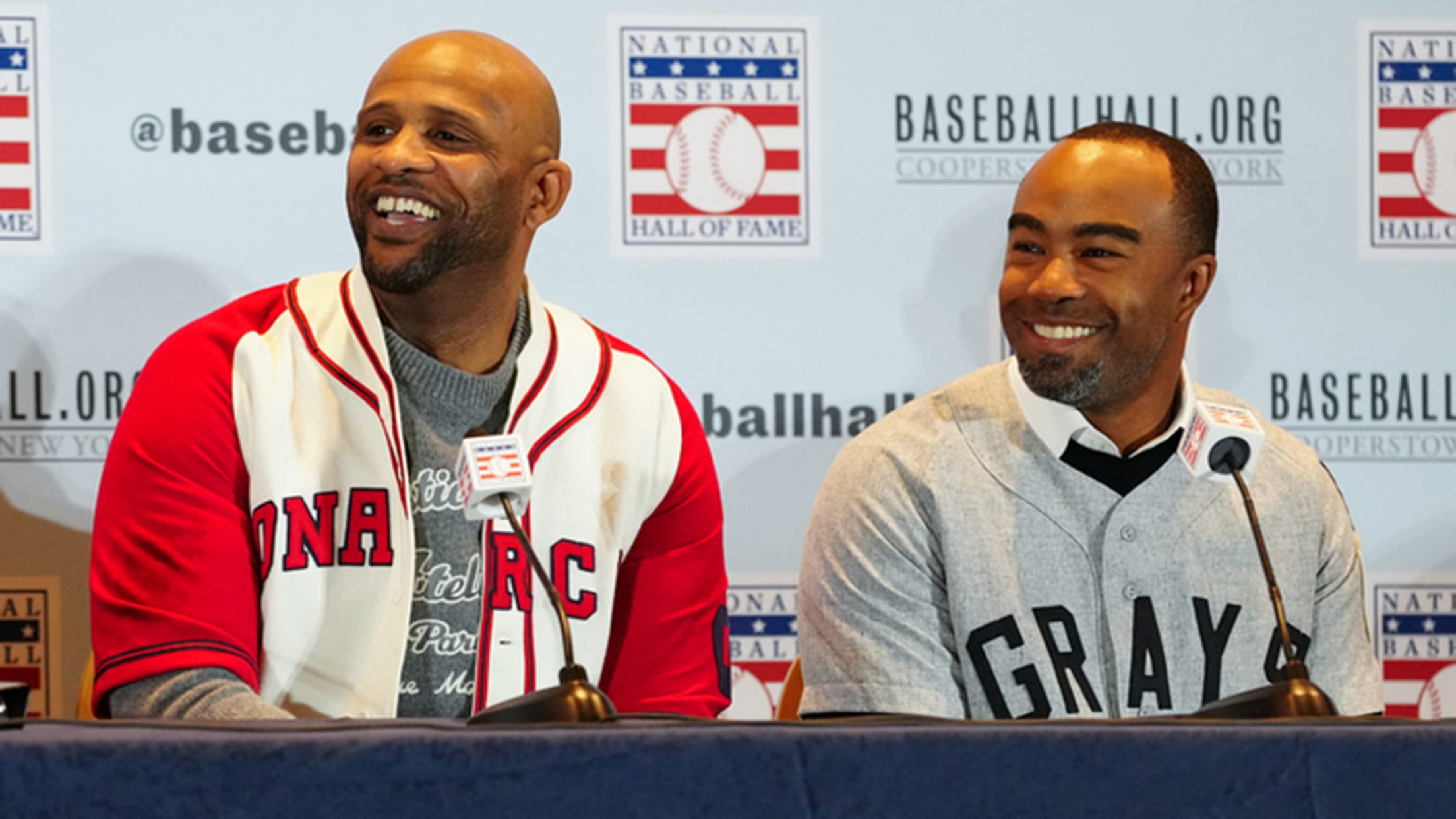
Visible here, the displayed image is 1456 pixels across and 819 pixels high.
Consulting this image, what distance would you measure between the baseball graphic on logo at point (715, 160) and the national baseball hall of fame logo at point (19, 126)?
1085 mm

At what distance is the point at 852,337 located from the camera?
2852 millimetres

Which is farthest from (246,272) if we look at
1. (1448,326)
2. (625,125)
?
(1448,326)

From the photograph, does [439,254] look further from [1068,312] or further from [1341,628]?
[1341,628]

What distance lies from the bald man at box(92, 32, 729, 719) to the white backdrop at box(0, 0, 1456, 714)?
58cm

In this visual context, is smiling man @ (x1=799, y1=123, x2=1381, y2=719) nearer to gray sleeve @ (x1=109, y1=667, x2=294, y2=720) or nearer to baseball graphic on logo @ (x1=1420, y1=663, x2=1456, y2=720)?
gray sleeve @ (x1=109, y1=667, x2=294, y2=720)

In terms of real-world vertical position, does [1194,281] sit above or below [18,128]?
below

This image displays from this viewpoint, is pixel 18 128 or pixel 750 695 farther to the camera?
pixel 750 695

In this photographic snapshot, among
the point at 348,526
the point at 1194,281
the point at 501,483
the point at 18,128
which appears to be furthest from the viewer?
the point at 18,128

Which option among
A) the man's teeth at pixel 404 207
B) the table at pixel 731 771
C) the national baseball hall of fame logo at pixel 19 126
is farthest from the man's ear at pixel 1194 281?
the national baseball hall of fame logo at pixel 19 126

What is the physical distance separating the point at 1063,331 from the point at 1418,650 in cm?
126

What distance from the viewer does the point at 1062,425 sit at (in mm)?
2133

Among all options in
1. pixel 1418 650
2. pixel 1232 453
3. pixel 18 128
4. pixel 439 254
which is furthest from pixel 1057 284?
pixel 18 128

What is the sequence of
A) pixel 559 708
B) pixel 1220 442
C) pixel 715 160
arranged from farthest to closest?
pixel 715 160, pixel 1220 442, pixel 559 708

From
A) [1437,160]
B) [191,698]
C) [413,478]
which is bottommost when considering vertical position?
[191,698]
